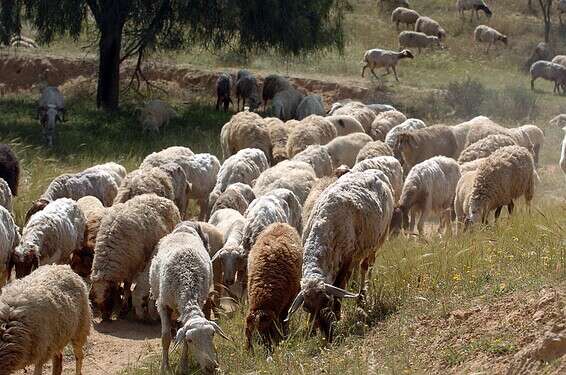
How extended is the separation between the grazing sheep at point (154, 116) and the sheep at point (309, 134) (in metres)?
5.58

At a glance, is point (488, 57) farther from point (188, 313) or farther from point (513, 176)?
point (188, 313)

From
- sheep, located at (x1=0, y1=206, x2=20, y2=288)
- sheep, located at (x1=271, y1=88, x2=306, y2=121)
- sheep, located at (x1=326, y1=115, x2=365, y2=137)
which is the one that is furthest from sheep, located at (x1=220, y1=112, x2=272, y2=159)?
sheep, located at (x1=0, y1=206, x2=20, y2=288)

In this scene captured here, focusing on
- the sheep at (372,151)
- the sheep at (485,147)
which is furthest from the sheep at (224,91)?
the sheep at (485,147)

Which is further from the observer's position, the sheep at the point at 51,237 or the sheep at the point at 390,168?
the sheep at the point at 390,168

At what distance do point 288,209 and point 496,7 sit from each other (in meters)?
33.1

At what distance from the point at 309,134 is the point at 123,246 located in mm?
7233

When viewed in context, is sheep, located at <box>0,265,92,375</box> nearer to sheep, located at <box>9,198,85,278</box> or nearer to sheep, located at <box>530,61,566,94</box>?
sheep, located at <box>9,198,85,278</box>

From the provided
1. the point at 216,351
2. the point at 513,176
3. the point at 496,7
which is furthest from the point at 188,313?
the point at 496,7

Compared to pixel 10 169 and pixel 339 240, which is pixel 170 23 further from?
pixel 339 240

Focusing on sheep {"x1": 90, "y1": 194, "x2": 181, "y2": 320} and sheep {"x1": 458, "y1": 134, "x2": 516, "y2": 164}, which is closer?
sheep {"x1": 90, "y1": 194, "x2": 181, "y2": 320}

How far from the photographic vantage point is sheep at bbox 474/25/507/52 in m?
36.0

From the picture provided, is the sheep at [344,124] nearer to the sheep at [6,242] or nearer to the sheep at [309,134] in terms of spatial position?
the sheep at [309,134]

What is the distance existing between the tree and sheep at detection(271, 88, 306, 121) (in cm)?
120

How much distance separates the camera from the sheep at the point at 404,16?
3875 centimetres
